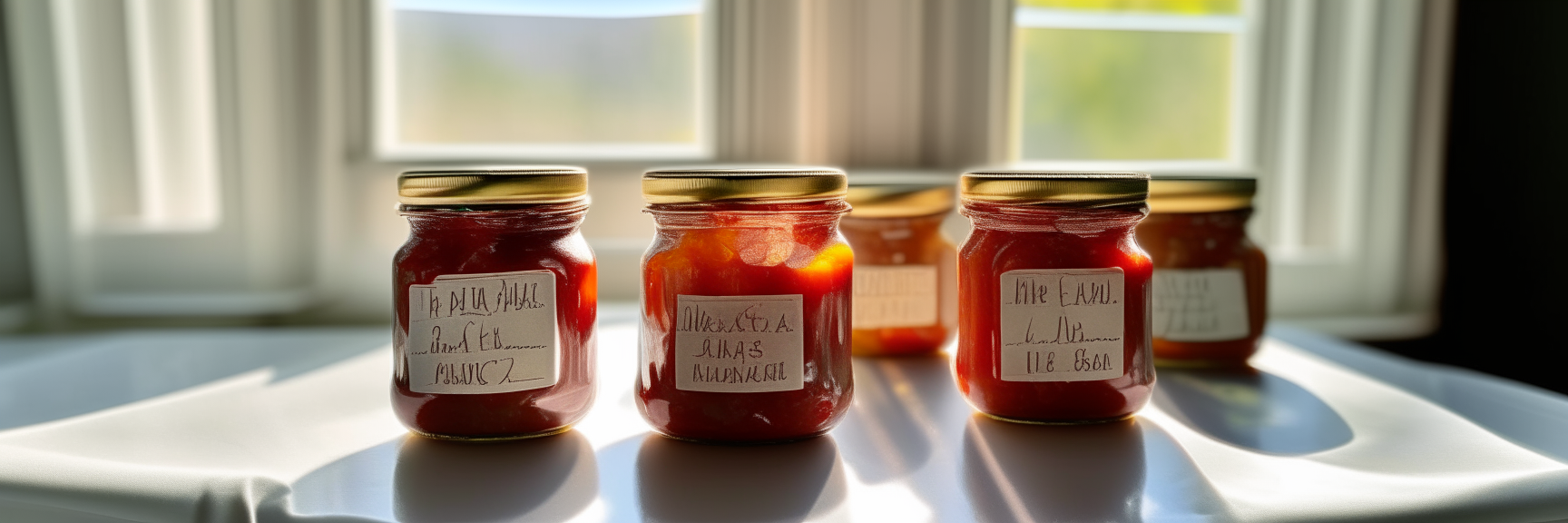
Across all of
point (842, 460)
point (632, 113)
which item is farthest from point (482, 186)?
point (632, 113)

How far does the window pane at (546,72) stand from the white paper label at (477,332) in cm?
66

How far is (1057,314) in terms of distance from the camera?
2.03 feet

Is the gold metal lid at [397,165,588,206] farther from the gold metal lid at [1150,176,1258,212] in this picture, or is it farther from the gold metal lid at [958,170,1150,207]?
the gold metal lid at [1150,176,1258,212]

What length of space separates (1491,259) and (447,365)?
1.25 meters

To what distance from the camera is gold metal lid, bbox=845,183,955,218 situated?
832 mm

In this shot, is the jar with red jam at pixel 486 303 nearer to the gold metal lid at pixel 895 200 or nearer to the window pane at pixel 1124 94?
the gold metal lid at pixel 895 200

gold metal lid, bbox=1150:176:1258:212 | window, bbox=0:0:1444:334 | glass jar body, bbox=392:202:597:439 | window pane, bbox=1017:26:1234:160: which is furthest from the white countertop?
window pane, bbox=1017:26:1234:160

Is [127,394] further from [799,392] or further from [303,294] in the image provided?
[799,392]

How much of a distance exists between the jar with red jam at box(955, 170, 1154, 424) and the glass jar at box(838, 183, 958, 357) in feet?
0.67

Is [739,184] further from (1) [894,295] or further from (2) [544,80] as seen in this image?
(2) [544,80]

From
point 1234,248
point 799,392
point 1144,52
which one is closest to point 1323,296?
point 1144,52

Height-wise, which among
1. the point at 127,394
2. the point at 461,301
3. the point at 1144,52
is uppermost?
the point at 1144,52

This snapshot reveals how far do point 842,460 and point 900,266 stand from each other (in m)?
0.32

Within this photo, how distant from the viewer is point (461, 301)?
22.9 inches
